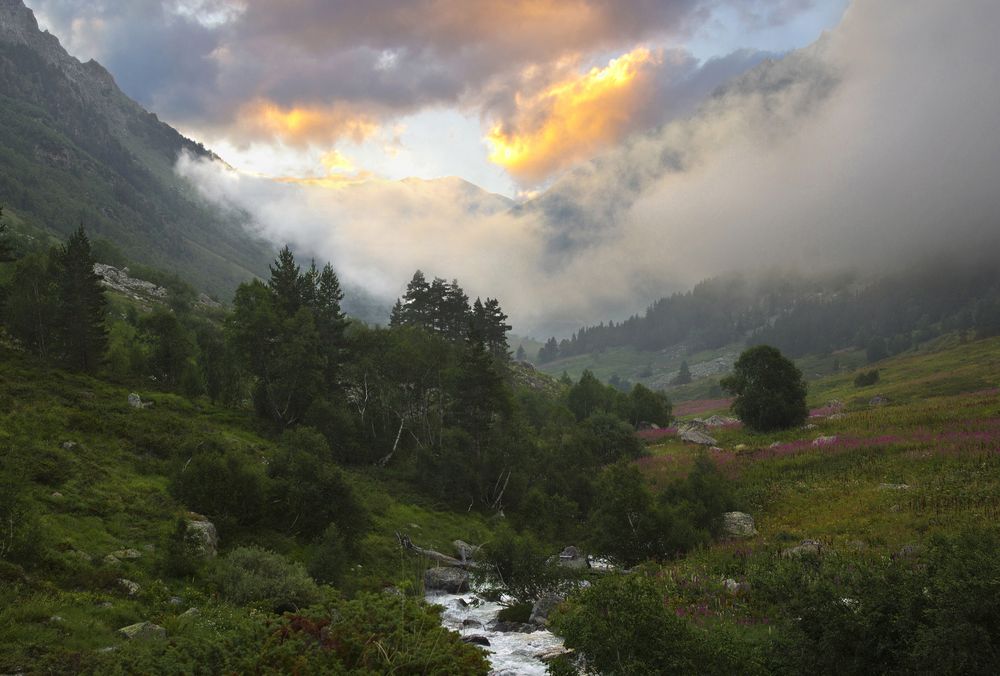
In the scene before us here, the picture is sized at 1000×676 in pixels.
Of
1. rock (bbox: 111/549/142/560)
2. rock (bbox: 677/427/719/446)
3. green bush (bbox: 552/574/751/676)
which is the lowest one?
rock (bbox: 677/427/719/446)

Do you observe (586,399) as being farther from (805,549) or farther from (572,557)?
(805,549)

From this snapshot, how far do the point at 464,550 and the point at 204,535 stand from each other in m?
19.9

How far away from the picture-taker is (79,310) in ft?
184

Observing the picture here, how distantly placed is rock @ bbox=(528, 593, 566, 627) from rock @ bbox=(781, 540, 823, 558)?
1160cm

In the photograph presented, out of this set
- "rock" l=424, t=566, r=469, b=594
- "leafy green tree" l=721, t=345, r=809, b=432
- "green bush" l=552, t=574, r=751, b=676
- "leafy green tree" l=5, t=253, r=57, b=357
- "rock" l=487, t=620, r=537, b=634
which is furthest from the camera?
"leafy green tree" l=721, t=345, r=809, b=432

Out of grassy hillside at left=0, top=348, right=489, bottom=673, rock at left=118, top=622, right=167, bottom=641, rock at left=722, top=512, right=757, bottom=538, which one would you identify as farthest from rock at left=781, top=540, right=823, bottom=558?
rock at left=118, top=622, right=167, bottom=641

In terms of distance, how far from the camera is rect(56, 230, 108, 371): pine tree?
54969mm

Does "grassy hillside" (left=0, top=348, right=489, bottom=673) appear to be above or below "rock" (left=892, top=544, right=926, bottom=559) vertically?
above

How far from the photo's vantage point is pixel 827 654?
1419 centimetres

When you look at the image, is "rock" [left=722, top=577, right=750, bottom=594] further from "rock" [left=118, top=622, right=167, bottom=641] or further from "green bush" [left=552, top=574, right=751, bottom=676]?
"rock" [left=118, top=622, right=167, bottom=641]

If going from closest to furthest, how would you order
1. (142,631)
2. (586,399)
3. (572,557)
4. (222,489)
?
(142,631) → (222,489) → (572,557) → (586,399)

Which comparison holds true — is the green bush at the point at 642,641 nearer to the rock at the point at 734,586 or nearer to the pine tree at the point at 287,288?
the rock at the point at 734,586

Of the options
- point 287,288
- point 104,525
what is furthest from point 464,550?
point 287,288

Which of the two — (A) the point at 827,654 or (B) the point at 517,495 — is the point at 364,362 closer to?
(B) the point at 517,495
